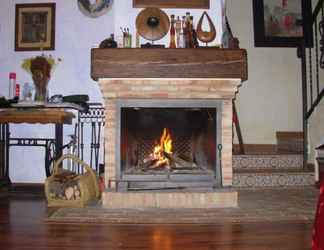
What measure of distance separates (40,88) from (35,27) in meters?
0.78

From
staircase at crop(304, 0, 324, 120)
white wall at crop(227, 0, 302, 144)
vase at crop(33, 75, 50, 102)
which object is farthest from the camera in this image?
white wall at crop(227, 0, 302, 144)

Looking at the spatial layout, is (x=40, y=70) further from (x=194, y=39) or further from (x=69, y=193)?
(x=194, y=39)

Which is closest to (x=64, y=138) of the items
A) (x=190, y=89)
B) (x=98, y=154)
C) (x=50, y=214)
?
(x=98, y=154)

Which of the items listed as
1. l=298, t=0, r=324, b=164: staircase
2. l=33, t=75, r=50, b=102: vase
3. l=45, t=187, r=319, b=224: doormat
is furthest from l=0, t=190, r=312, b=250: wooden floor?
l=298, t=0, r=324, b=164: staircase

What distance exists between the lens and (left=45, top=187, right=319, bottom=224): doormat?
2637 mm

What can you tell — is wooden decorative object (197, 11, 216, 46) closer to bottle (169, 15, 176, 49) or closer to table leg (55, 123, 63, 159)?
bottle (169, 15, 176, 49)

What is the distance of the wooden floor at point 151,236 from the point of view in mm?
2072

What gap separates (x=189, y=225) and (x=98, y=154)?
6.09 ft

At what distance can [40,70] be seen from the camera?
3971mm

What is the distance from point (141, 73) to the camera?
120 inches

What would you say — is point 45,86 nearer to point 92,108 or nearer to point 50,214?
point 92,108

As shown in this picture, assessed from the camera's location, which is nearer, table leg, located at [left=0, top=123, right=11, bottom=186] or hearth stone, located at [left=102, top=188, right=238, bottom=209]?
hearth stone, located at [left=102, top=188, right=238, bottom=209]

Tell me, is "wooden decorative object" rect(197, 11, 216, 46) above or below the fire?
above

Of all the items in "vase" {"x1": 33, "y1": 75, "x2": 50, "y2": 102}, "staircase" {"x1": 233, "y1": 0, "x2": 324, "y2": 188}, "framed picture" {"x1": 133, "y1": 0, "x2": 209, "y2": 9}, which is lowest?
"staircase" {"x1": 233, "y1": 0, "x2": 324, "y2": 188}
